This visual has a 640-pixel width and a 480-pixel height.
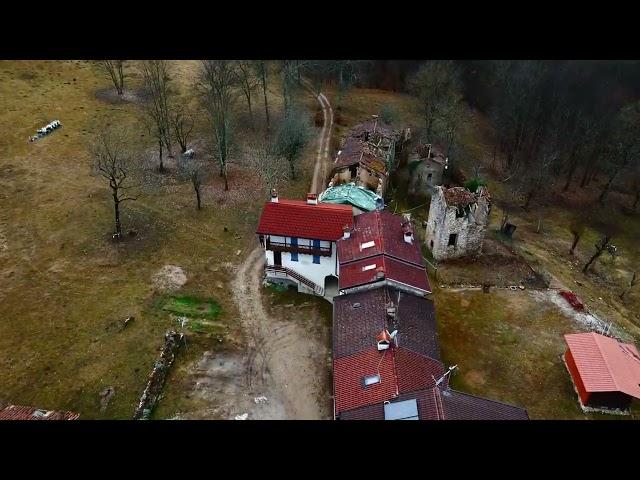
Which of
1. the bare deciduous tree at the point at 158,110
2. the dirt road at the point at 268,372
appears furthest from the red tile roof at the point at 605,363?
the bare deciduous tree at the point at 158,110

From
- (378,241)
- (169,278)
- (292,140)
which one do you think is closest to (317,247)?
(378,241)

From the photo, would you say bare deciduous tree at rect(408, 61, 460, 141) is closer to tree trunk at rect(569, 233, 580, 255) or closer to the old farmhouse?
tree trunk at rect(569, 233, 580, 255)

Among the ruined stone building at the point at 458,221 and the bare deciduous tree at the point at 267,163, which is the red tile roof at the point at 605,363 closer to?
the ruined stone building at the point at 458,221

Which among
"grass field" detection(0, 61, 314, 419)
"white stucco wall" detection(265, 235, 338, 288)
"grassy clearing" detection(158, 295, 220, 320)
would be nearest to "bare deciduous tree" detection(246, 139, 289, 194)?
"grass field" detection(0, 61, 314, 419)

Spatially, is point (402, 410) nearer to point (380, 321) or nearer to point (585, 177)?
point (380, 321)

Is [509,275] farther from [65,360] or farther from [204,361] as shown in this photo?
[65,360]

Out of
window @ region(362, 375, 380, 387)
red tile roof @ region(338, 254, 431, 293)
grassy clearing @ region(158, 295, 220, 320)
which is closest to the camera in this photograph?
window @ region(362, 375, 380, 387)

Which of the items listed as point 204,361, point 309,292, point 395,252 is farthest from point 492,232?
point 204,361

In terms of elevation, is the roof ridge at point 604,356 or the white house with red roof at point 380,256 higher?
the white house with red roof at point 380,256
